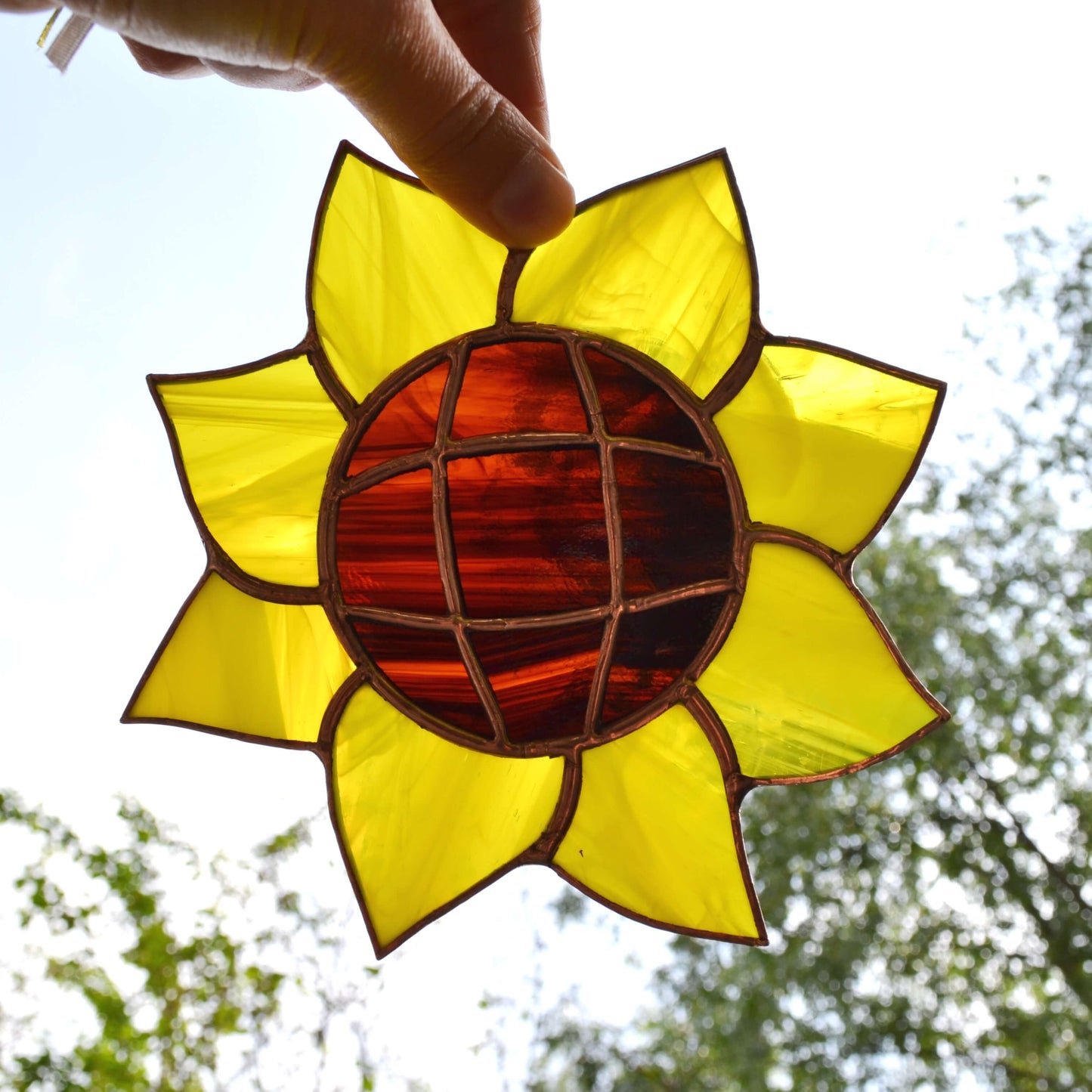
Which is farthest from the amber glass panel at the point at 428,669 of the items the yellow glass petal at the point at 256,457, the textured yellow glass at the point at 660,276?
the textured yellow glass at the point at 660,276

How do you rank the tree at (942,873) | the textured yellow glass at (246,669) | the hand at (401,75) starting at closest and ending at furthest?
the hand at (401,75), the textured yellow glass at (246,669), the tree at (942,873)

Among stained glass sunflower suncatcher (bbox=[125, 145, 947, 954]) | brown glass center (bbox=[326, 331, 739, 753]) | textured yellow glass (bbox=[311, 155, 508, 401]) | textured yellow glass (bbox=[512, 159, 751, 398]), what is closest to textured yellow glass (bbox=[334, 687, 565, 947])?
stained glass sunflower suncatcher (bbox=[125, 145, 947, 954])

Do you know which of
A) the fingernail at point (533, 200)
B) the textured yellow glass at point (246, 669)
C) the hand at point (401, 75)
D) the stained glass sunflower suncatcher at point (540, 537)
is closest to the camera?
the hand at point (401, 75)

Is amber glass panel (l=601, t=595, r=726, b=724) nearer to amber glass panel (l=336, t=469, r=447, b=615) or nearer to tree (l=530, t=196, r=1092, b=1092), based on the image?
amber glass panel (l=336, t=469, r=447, b=615)

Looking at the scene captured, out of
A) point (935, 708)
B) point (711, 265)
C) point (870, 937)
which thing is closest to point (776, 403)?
point (711, 265)

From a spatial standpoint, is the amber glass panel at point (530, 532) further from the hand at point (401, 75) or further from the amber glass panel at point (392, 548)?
the hand at point (401, 75)

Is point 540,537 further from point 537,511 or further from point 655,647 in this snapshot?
point 655,647
